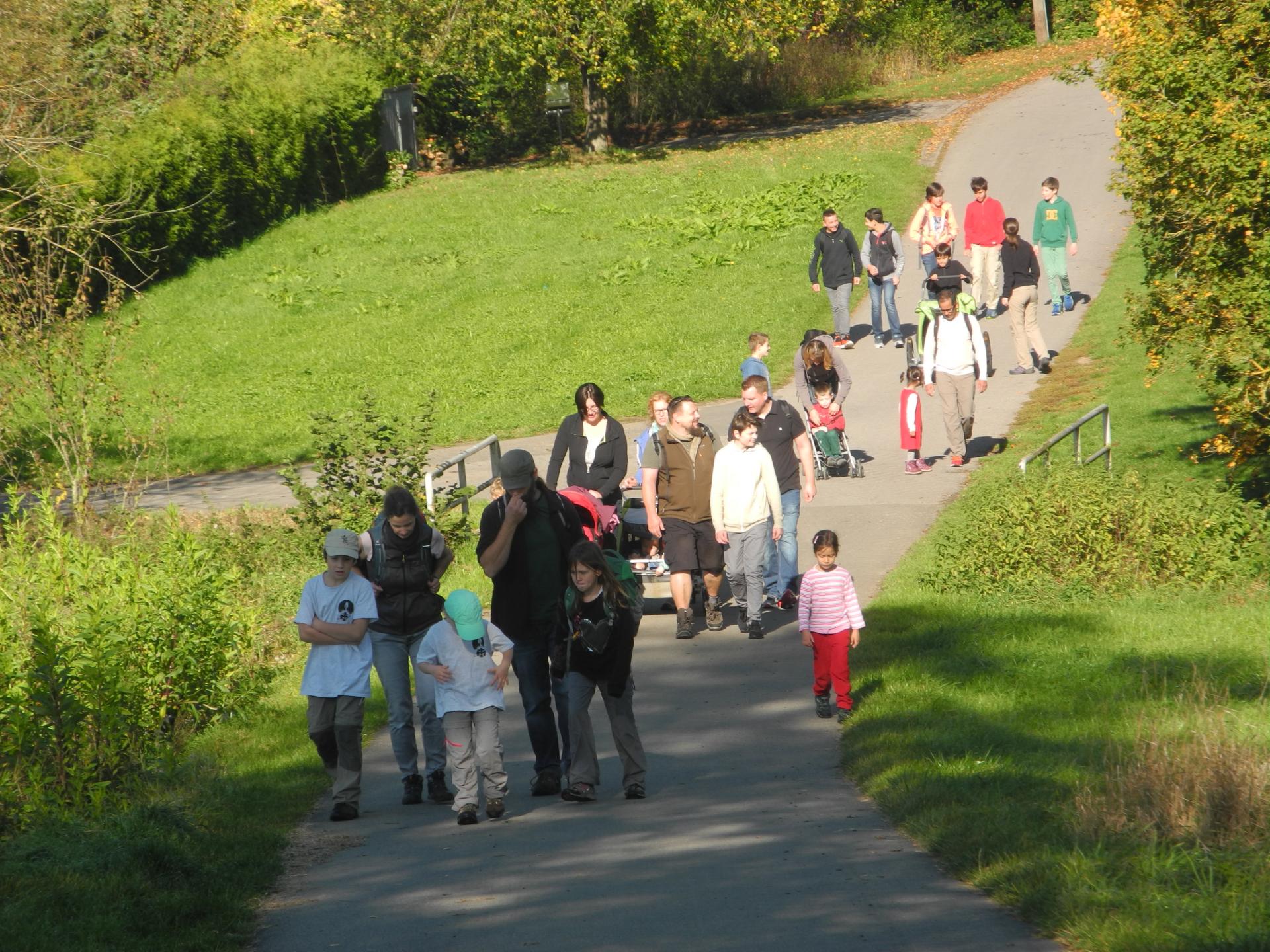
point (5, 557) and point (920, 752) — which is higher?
point (5, 557)

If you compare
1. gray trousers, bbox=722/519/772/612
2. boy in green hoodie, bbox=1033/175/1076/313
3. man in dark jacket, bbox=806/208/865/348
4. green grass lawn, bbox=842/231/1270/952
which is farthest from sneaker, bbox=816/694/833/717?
boy in green hoodie, bbox=1033/175/1076/313

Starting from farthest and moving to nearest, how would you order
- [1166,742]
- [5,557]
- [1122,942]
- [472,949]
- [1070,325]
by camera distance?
[1070,325] < [5,557] < [1166,742] < [472,949] < [1122,942]

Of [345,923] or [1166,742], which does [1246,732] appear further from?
[345,923]

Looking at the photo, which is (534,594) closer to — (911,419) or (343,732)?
(343,732)

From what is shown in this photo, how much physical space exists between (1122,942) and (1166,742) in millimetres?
2170

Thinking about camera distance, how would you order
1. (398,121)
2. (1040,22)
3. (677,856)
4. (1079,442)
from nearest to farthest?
(677,856) < (1079,442) < (398,121) < (1040,22)

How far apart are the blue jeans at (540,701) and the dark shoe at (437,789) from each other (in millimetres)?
562

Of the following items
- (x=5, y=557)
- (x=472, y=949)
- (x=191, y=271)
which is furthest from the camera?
(x=191, y=271)

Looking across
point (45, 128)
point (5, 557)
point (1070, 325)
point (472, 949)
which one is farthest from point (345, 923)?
point (1070, 325)

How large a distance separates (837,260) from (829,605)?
466 inches

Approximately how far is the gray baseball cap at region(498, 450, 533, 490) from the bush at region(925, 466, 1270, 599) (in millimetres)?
5100

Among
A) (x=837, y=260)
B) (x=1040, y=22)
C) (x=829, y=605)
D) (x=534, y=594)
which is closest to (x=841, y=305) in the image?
(x=837, y=260)

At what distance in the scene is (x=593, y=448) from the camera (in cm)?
1199

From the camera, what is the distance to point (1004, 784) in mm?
7605
